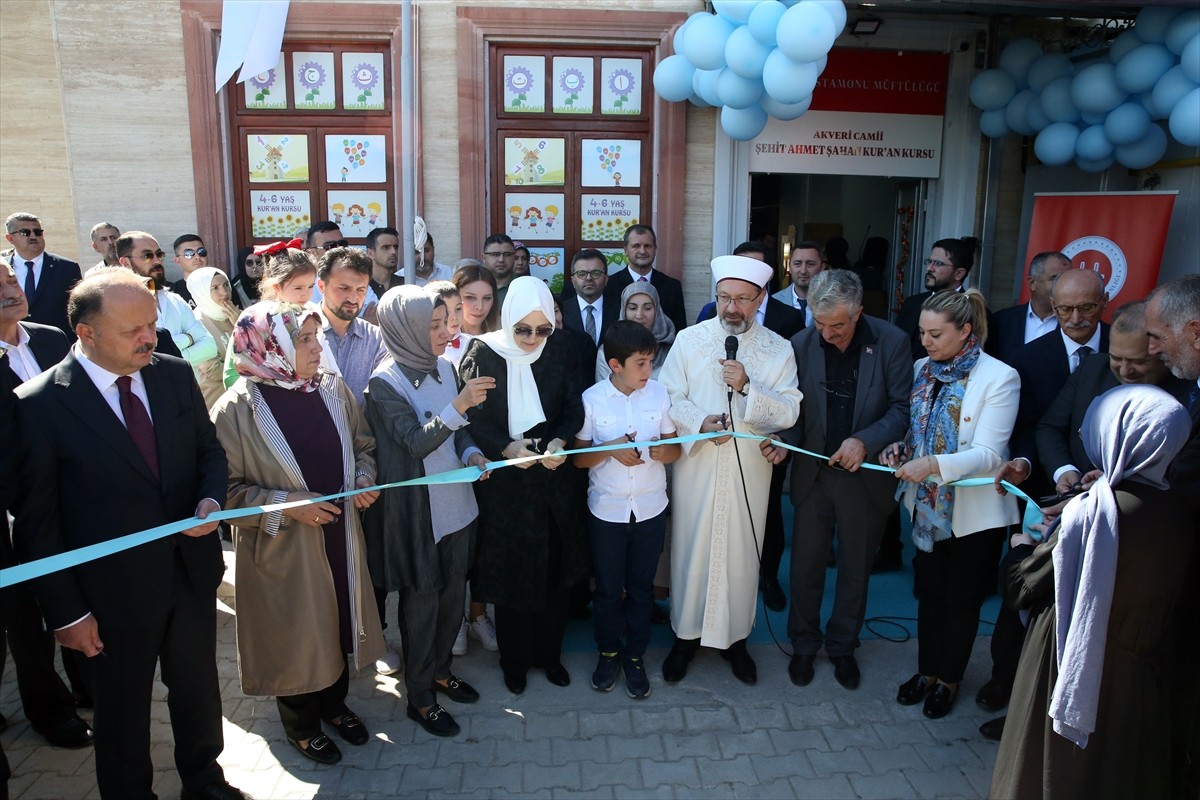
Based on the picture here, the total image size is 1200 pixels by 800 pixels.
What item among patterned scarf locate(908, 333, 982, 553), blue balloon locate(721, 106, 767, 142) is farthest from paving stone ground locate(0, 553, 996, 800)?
blue balloon locate(721, 106, 767, 142)

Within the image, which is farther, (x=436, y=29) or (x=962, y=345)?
(x=436, y=29)

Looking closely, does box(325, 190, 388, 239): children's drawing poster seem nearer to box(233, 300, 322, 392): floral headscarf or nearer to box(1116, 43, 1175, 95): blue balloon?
box(233, 300, 322, 392): floral headscarf

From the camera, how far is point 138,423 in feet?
9.47

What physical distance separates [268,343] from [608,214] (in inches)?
191

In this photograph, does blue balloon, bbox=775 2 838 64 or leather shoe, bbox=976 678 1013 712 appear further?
blue balloon, bbox=775 2 838 64

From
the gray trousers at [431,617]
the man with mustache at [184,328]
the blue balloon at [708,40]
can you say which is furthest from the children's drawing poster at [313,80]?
the gray trousers at [431,617]

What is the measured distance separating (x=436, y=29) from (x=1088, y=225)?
18.9 feet

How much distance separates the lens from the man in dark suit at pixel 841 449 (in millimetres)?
3969

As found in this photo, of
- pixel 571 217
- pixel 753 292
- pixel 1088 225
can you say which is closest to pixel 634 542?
pixel 753 292

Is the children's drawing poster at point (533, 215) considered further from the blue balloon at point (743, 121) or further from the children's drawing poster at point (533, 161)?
the blue balloon at point (743, 121)

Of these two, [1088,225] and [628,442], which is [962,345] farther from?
[1088,225]

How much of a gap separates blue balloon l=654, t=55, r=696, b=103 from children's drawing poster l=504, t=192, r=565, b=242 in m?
1.36

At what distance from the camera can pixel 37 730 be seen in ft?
12.1

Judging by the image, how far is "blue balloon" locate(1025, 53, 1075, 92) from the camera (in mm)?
6613
